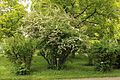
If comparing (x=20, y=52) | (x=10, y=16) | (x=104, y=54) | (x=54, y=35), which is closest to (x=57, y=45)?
(x=54, y=35)

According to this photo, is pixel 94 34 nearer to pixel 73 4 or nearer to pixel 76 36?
pixel 73 4

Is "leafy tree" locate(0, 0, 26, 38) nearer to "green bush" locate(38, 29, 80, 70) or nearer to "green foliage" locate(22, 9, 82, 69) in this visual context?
"green foliage" locate(22, 9, 82, 69)

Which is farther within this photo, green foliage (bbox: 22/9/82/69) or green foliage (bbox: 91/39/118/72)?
green foliage (bbox: 91/39/118/72)

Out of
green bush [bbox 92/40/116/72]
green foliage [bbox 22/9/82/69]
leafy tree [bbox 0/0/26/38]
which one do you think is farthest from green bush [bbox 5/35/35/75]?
green bush [bbox 92/40/116/72]

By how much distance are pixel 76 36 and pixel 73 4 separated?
4249mm

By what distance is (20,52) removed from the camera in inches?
263

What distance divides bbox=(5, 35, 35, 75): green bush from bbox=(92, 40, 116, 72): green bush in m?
3.57

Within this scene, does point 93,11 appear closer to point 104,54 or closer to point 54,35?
point 104,54

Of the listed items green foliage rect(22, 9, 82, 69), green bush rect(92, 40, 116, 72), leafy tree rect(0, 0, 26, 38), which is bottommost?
green bush rect(92, 40, 116, 72)

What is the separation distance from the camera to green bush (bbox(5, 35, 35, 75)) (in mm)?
6578

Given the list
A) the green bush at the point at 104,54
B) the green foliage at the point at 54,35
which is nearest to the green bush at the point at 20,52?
the green foliage at the point at 54,35

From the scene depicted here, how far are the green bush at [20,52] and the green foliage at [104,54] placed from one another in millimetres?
3577

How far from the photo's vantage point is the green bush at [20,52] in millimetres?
6578

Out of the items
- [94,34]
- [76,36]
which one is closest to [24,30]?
[76,36]
